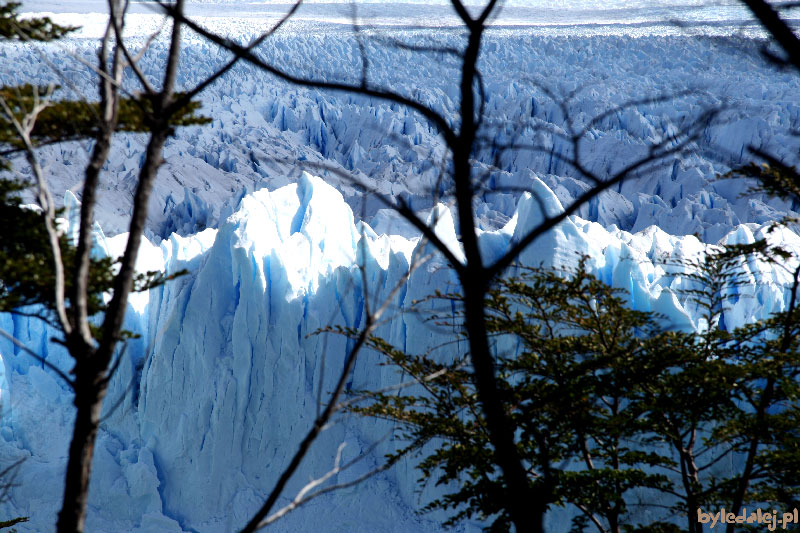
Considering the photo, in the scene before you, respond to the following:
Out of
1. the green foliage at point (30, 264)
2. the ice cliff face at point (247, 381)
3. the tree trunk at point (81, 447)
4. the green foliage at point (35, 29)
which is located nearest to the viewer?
the tree trunk at point (81, 447)

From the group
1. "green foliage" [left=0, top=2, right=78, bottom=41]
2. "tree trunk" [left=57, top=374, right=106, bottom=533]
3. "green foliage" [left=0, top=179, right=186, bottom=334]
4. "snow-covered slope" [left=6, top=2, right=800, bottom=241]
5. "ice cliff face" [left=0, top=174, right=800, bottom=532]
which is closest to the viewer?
"tree trunk" [left=57, top=374, right=106, bottom=533]

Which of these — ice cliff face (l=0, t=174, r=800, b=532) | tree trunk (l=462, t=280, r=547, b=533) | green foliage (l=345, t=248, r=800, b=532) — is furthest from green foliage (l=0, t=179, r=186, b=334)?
ice cliff face (l=0, t=174, r=800, b=532)

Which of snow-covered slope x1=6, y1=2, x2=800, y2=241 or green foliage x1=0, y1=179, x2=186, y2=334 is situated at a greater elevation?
snow-covered slope x1=6, y1=2, x2=800, y2=241

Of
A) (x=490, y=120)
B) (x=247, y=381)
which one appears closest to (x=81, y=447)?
(x=247, y=381)

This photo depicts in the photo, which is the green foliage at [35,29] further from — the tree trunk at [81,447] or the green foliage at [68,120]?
the tree trunk at [81,447]

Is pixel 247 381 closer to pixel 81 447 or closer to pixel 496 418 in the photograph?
pixel 81 447

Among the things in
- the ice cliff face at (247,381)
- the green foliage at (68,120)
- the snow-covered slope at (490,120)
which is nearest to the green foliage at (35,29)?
the green foliage at (68,120)

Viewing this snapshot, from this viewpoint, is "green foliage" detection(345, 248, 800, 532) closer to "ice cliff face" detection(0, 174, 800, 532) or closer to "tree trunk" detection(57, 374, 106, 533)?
"tree trunk" detection(57, 374, 106, 533)

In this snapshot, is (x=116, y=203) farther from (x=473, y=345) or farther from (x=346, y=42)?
(x=473, y=345)
